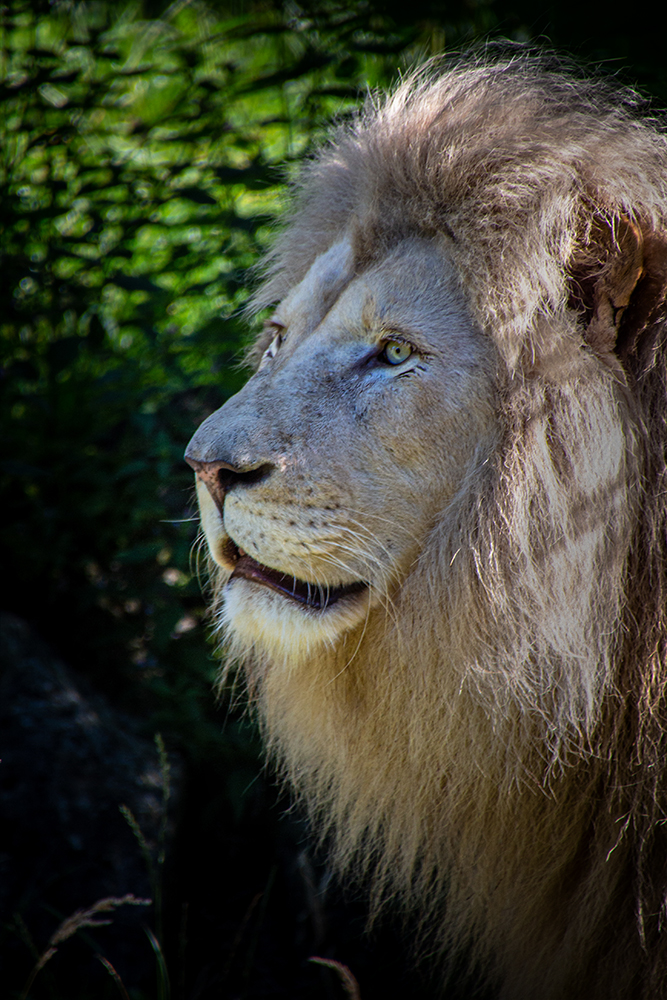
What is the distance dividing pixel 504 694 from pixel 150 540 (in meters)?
1.65

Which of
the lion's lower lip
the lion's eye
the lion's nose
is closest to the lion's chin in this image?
the lion's lower lip

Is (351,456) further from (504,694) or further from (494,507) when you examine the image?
(504,694)

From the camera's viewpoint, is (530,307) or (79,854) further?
A: (79,854)

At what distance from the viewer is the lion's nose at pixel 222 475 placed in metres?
1.42

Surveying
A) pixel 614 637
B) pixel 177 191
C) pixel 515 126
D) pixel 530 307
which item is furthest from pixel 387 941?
pixel 177 191

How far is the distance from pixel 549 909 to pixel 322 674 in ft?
2.08

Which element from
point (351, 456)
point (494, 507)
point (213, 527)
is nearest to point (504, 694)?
point (494, 507)

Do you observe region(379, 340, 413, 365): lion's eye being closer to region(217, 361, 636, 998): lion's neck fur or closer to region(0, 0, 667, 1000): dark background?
region(217, 361, 636, 998): lion's neck fur

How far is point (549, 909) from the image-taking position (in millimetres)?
1637

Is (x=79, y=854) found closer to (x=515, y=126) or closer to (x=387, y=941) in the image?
(x=387, y=941)

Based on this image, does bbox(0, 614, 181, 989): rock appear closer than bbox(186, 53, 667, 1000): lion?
No

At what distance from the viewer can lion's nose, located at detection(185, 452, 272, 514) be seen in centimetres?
142

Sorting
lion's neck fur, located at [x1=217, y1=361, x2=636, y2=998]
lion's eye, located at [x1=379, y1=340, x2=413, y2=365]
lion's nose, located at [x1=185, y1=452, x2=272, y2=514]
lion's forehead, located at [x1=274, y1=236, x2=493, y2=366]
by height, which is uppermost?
lion's forehead, located at [x1=274, y1=236, x2=493, y2=366]

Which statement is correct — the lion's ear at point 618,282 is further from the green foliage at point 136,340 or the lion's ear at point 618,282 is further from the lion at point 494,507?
the green foliage at point 136,340
